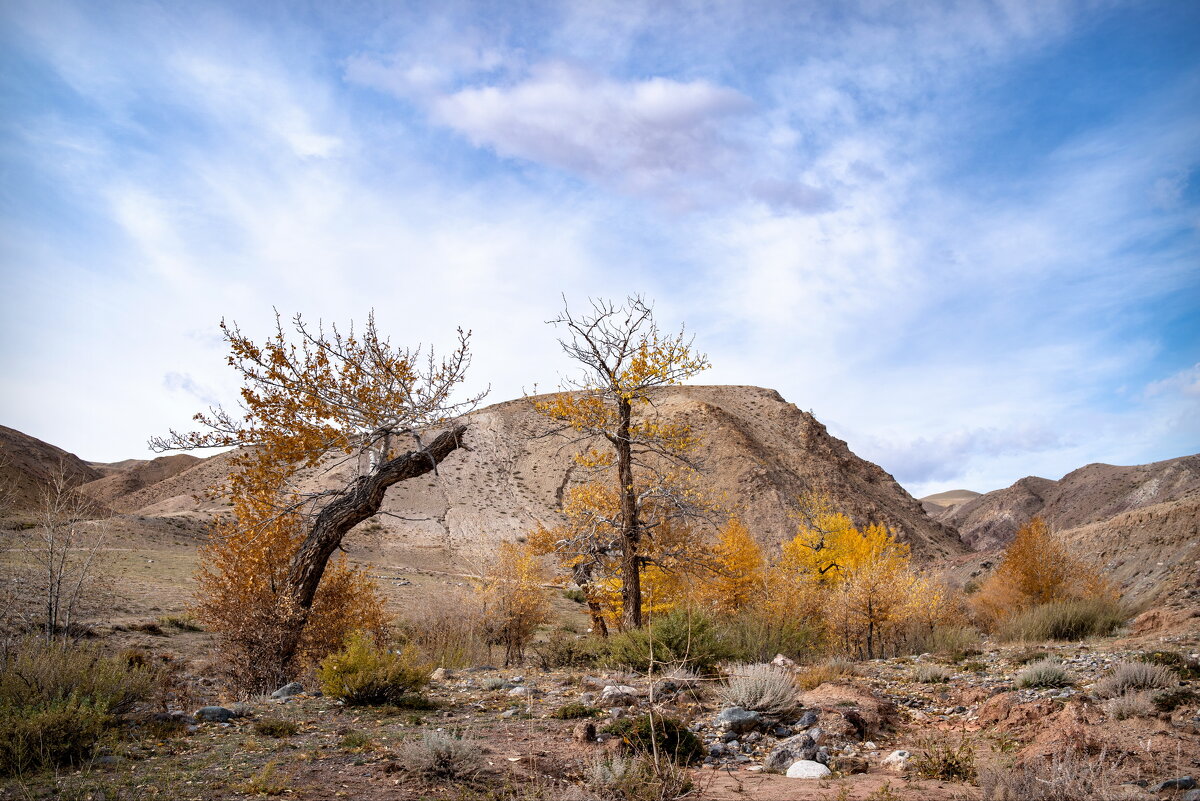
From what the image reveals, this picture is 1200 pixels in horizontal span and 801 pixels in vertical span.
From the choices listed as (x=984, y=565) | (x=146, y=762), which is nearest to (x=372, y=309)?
(x=146, y=762)

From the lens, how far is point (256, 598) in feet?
33.9

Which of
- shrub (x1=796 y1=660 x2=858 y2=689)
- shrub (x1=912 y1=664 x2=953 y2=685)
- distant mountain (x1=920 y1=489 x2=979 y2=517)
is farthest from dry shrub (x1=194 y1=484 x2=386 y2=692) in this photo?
distant mountain (x1=920 y1=489 x2=979 y2=517)

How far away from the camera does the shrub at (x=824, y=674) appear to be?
10.1m

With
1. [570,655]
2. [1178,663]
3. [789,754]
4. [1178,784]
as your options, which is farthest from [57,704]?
[1178,663]

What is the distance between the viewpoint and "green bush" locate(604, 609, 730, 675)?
9.95m

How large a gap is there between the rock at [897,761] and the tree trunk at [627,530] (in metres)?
7.33

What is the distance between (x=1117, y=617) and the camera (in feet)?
64.6

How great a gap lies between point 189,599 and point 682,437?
→ 19.5 meters

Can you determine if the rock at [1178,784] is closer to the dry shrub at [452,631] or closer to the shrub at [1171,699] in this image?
the shrub at [1171,699]

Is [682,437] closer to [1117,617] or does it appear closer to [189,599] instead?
[1117,617]

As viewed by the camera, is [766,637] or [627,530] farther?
[766,637]

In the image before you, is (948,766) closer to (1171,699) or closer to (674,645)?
(1171,699)

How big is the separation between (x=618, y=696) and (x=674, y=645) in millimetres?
2230

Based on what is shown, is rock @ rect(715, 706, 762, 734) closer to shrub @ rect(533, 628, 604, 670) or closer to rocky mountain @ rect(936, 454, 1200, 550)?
shrub @ rect(533, 628, 604, 670)
